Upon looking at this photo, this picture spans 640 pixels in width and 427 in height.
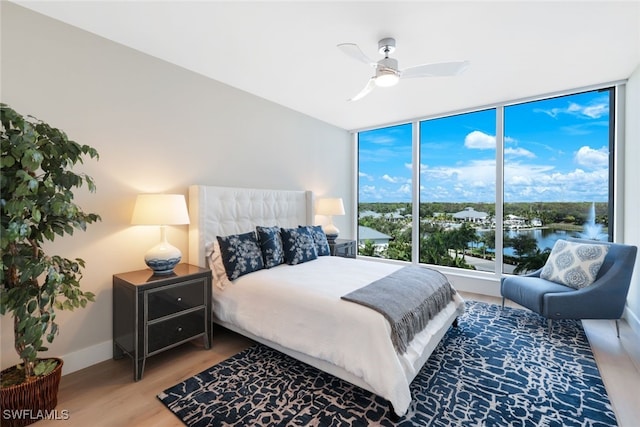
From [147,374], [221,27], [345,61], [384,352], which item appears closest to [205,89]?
[221,27]

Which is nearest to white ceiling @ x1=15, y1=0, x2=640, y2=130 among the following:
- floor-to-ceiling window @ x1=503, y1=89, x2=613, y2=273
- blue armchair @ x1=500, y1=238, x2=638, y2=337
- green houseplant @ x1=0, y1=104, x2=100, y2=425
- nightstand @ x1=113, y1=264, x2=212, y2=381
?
floor-to-ceiling window @ x1=503, y1=89, x2=613, y2=273

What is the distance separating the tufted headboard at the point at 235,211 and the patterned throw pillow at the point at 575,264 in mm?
2994

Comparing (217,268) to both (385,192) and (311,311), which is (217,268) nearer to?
(311,311)

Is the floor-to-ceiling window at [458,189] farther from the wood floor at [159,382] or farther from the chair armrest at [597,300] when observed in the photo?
the wood floor at [159,382]

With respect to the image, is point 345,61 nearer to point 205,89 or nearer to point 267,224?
point 205,89

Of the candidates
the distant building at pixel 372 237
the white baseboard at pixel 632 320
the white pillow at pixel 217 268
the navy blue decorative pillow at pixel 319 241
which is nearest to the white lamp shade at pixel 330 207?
the navy blue decorative pillow at pixel 319 241

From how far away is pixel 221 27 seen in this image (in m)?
2.20

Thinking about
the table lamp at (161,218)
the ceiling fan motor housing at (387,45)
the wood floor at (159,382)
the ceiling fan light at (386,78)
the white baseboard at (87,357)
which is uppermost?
the ceiling fan motor housing at (387,45)

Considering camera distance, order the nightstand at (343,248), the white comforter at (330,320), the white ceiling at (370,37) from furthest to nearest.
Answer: the nightstand at (343,248), the white ceiling at (370,37), the white comforter at (330,320)

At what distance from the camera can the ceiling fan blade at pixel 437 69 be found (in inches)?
85.7

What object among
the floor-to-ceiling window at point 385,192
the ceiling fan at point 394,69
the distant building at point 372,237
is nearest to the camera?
the ceiling fan at point 394,69

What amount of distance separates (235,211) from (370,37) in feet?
7.17

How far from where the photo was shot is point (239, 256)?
2.71 meters

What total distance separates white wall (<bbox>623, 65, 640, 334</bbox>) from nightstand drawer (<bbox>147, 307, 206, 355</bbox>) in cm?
410
